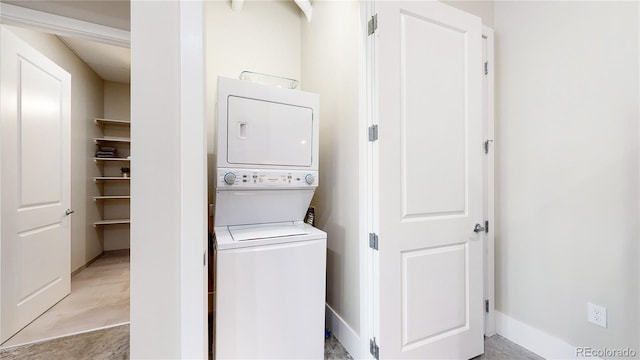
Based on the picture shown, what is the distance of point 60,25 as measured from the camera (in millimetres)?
1731

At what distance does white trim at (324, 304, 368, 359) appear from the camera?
1647 millimetres

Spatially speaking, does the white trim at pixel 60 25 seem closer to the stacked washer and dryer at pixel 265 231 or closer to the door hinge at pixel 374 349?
the stacked washer and dryer at pixel 265 231

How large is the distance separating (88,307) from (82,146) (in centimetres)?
156

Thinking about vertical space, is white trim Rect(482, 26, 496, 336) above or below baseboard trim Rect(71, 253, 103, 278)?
above

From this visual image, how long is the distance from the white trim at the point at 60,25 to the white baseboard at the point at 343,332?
2544 mm

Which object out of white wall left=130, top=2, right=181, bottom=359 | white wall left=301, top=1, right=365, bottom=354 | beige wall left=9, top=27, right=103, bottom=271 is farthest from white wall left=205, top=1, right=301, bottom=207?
beige wall left=9, top=27, right=103, bottom=271

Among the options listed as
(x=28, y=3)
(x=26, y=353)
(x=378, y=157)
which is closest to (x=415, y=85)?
(x=378, y=157)

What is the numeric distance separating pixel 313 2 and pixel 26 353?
334 centimetres

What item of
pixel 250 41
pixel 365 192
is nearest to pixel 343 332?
pixel 365 192

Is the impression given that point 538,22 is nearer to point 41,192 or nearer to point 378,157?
point 378,157

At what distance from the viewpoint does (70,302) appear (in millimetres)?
2238

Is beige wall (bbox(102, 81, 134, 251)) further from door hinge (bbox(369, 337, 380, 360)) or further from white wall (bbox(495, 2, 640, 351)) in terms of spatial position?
white wall (bbox(495, 2, 640, 351))

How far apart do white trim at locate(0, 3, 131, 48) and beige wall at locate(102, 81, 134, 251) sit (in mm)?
1303

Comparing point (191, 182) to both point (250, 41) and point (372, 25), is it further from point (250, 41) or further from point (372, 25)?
point (250, 41)
